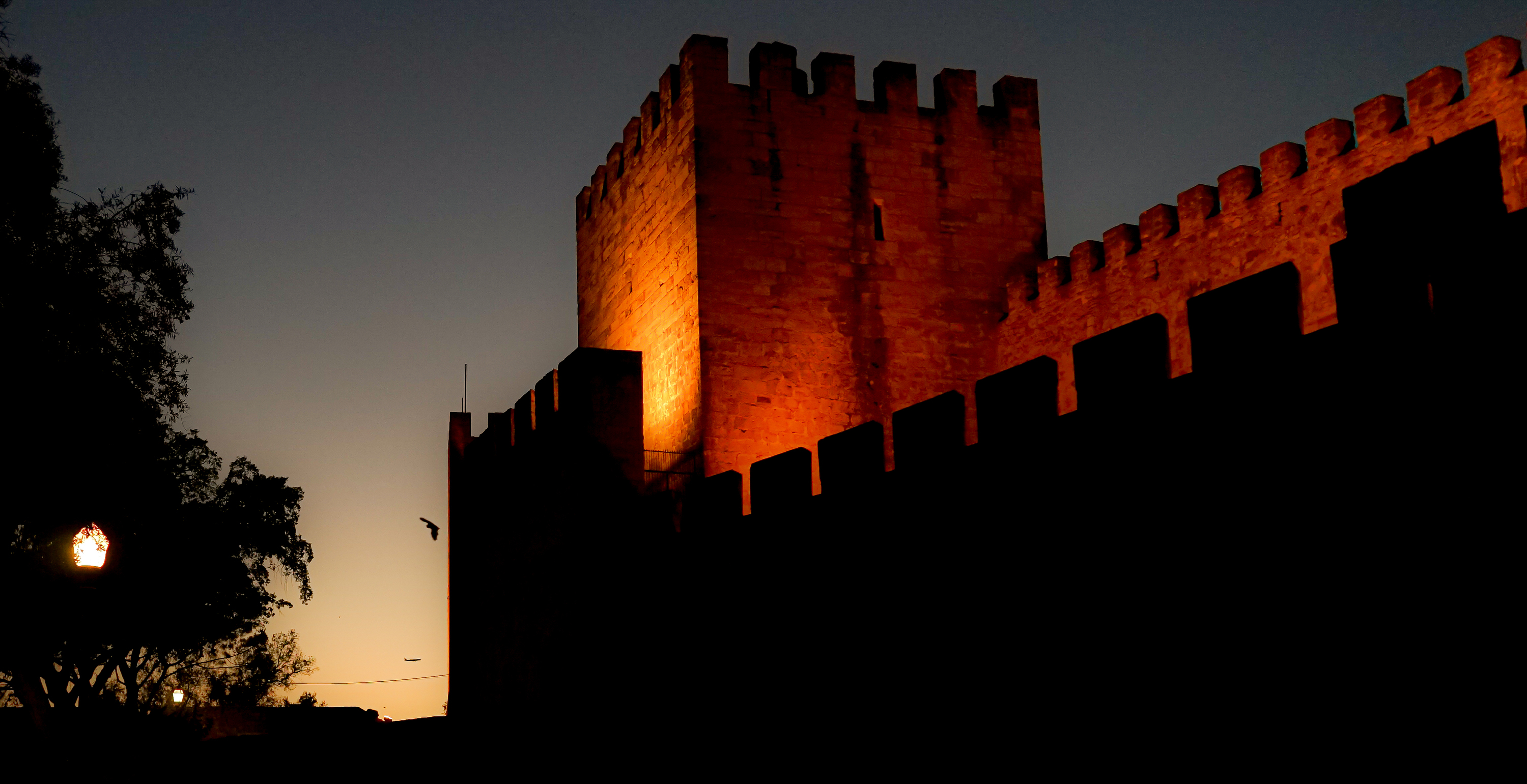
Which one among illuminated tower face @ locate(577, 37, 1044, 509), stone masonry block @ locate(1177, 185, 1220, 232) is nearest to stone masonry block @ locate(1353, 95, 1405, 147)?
stone masonry block @ locate(1177, 185, 1220, 232)

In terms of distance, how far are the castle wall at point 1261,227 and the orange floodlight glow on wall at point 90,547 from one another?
8.29m

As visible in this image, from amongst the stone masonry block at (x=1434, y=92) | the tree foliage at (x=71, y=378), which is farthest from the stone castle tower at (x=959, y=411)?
the tree foliage at (x=71, y=378)

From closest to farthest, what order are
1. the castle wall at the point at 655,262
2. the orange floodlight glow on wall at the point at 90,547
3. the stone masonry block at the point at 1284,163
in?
1. the orange floodlight glow on wall at the point at 90,547
2. the stone masonry block at the point at 1284,163
3. the castle wall at the point at 655,262

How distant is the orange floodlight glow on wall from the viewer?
929 centimetres

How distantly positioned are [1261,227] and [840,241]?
15.0 feet

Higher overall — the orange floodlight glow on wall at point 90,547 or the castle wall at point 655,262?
the castle wall at point 655,262

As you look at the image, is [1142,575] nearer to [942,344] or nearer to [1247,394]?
[1247,394]

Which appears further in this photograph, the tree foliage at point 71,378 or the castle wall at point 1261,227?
the tree foliage at point 71,378

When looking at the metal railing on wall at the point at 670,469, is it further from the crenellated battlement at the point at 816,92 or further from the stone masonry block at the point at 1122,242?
the stone masonry block at the point at 1122,242

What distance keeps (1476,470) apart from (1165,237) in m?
10.0

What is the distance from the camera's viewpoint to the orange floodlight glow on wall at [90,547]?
9289 mm

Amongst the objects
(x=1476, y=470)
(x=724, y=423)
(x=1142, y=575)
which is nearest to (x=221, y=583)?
(x=724, y=423)

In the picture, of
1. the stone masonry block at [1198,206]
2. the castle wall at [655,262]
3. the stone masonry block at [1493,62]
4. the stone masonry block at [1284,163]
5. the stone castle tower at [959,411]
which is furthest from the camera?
the castle wall at [655,262]

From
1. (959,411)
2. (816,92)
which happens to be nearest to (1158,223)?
(816,92)
